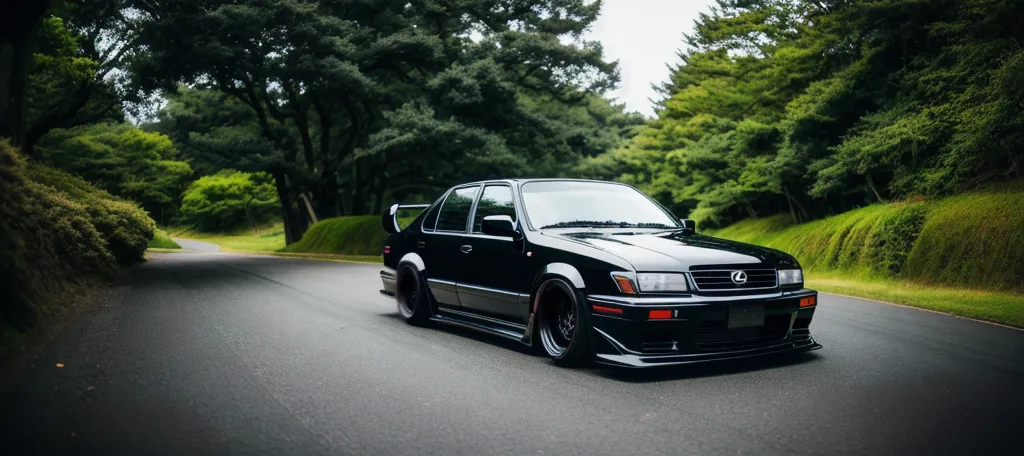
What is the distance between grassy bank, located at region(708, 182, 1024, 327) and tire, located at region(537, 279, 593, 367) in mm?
5948

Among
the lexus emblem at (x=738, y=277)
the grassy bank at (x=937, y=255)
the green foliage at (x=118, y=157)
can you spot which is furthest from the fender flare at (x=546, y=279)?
the green foliage at (x=118, y=157)

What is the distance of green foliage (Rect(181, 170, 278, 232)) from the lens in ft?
255

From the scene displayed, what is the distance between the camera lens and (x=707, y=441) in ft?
14.4

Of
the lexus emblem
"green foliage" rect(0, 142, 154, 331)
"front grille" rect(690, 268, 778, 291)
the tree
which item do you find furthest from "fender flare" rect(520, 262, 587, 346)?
the tree

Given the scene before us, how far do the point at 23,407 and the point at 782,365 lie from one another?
215 inches

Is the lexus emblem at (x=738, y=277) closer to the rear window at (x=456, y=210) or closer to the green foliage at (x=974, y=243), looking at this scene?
the rear window at (x=456, y=210)

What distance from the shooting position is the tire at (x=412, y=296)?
8.92 meters

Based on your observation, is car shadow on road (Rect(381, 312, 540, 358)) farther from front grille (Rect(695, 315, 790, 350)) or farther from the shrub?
the shrub

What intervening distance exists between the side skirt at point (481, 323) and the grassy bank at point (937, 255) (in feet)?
20.0

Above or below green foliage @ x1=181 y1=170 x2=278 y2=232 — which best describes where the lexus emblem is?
below

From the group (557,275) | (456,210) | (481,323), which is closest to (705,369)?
(557,275)

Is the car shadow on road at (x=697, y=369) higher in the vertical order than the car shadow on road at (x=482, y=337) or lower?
higher

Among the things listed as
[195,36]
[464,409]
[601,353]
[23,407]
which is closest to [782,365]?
[601,353]

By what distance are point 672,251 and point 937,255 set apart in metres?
10.0
